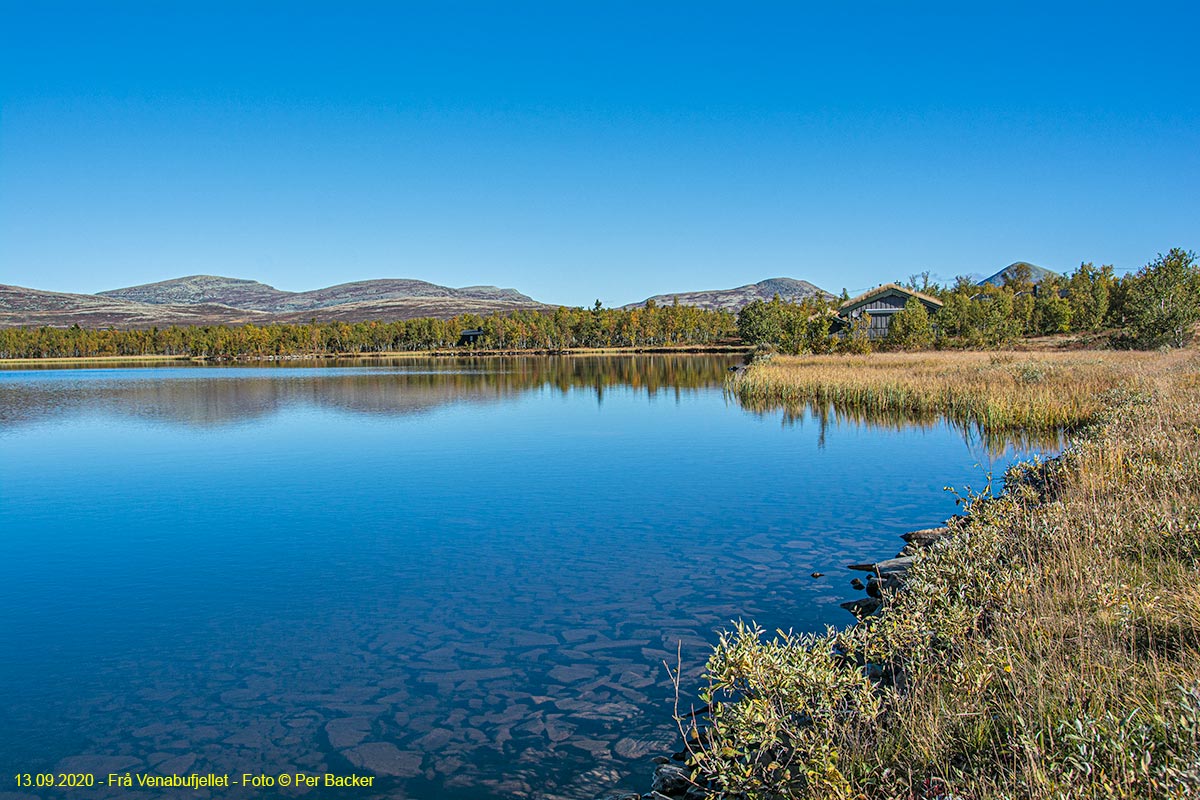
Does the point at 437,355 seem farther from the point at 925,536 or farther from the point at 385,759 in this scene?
the point at 385,759

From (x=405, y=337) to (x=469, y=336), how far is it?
1417cm

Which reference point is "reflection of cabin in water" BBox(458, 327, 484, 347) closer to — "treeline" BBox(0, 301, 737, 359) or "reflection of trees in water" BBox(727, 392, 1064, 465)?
"treeline" BBox(0, 301, 737, 359)

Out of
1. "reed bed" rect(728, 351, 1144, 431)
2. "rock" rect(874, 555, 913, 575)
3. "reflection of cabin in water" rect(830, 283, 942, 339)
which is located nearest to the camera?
"rock" rect(874, 555, 913, 575)

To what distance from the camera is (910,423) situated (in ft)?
85.5

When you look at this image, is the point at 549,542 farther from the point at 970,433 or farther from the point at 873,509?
the point at 970,433

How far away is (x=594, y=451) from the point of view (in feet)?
72.5

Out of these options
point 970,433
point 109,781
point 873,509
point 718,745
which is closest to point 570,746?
point 718,745

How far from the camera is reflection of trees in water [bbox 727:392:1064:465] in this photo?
1986cm

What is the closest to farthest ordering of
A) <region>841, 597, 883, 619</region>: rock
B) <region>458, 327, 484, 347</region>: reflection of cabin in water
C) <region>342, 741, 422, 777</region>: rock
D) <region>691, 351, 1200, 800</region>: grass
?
1. <region>691, 351, 1200, 800</region>: grass
2. <region>342, 741, 422, 777</region>: rock
3. <region>841, 597, 883, 619</region>: rock
4. <region>458, 327, 484, 347</region>: reflection of cabin in water

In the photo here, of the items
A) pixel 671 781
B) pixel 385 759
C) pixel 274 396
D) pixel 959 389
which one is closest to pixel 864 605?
pixel 671 781

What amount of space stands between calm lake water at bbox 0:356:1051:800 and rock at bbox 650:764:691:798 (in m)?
0.31

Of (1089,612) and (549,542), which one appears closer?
(1089,612)

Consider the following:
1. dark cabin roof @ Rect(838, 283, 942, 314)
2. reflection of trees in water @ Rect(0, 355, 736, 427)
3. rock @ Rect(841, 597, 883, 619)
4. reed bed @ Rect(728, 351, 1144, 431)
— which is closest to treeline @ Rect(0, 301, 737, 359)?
dark cabin roof @ Rect(838, 283, 942, 314)

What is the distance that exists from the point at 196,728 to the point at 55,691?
195 centimetres
